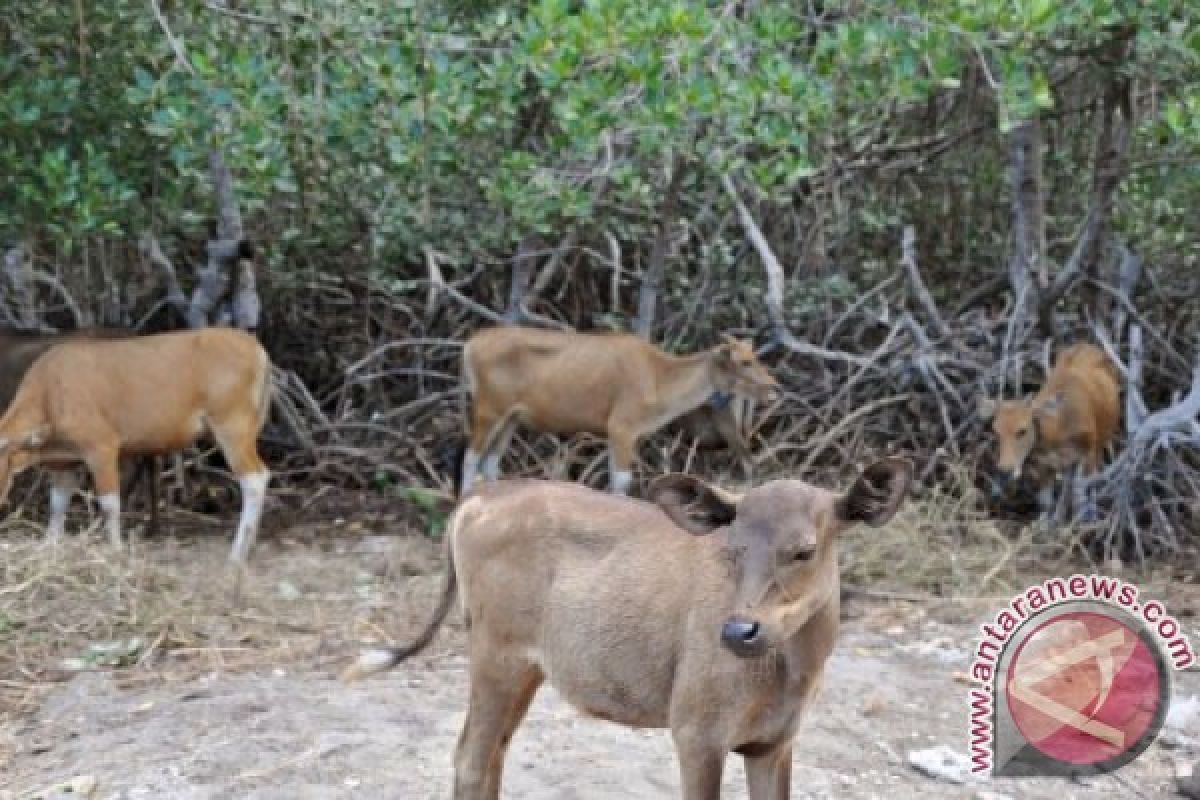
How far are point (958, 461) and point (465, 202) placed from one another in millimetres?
3438

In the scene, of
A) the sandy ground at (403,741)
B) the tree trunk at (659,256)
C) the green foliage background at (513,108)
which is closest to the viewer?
the sandy ground at (403,741)

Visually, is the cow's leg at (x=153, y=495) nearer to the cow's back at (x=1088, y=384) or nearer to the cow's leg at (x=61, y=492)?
the cow's leg at (x=61, y=492)

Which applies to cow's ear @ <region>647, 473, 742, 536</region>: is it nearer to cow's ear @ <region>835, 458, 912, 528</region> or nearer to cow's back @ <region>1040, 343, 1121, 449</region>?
cow's ear @ <region>835, 458, 912, 528</region>

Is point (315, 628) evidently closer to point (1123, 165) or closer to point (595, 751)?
point (595, 751)

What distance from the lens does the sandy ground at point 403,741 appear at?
5469 millimetres

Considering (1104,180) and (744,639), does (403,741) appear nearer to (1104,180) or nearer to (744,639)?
(744,639)

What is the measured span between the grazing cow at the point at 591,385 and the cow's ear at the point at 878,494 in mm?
6167

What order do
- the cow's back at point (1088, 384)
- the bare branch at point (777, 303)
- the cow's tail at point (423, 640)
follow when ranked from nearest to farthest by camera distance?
the cow's tail at point (423, 640) → the cow's back at point (1088, 384) → the bare branch at point (777, 303)

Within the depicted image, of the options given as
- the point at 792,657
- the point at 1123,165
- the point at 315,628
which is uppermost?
the point at 1123,165

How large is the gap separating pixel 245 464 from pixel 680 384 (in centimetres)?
280

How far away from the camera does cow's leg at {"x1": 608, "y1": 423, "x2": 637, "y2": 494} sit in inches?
408

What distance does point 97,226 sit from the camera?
8.51 meters

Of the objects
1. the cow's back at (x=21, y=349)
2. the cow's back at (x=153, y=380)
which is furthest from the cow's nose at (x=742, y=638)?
the cow's back at (x=21, y=349)

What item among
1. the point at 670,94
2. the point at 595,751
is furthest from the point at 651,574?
the point at 670,94
